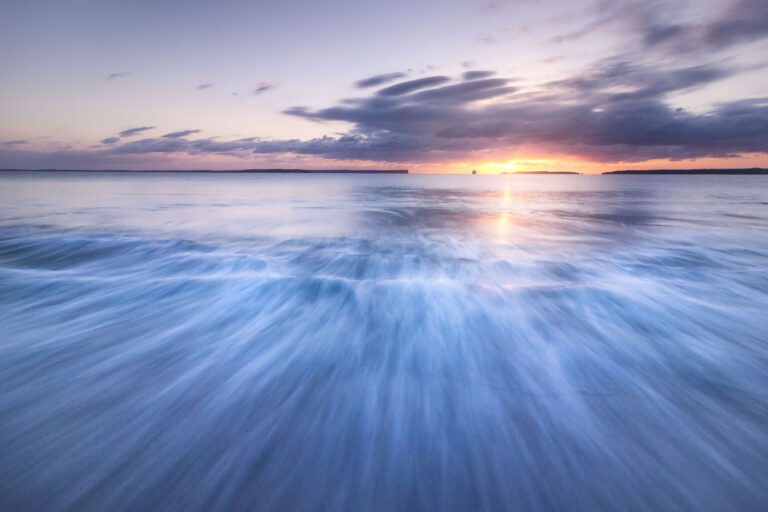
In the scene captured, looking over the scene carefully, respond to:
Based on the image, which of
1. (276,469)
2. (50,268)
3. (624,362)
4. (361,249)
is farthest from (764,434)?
(50,268)

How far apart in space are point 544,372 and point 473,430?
3.59 ft

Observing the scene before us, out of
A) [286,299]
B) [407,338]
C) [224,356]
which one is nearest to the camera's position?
[224,356]

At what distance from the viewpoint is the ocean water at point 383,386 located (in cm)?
190

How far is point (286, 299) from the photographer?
4891 mm

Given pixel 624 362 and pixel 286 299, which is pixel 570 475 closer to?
pixel 624 362

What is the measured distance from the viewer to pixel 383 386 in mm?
2898

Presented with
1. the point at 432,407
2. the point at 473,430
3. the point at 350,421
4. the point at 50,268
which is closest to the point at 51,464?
the point at 350,421

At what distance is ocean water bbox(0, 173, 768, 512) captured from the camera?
190 centimetres

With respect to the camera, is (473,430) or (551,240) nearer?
(473,430)

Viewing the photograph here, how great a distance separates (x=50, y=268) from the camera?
6.36 m

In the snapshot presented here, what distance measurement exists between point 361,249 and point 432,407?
5.64 meters

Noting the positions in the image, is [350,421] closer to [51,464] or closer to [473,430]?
[473,430]

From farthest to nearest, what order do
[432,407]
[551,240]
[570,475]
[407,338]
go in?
[551,240] → [407,338] → [432,407] → [570,475]

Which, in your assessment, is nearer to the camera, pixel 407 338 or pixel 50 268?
pixel 407 338
